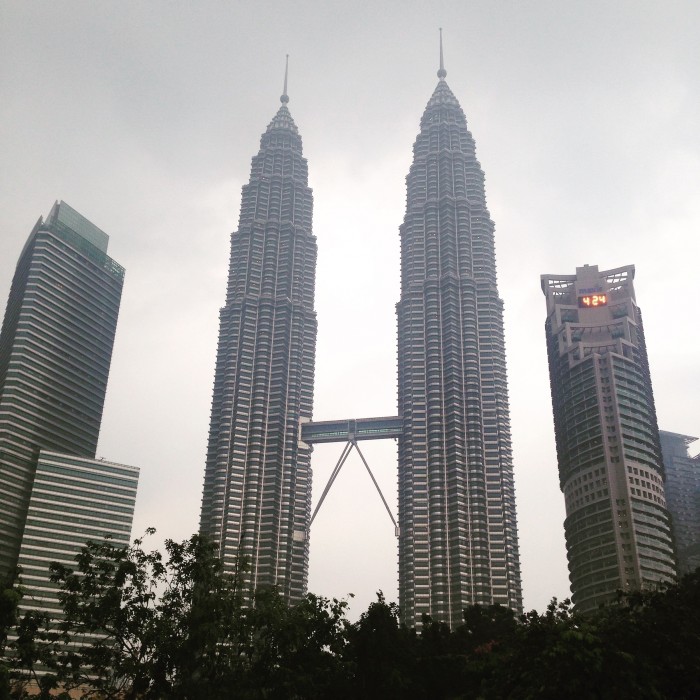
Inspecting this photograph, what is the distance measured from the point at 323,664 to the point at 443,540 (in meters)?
151


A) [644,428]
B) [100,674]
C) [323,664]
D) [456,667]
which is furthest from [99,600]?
[644,428]

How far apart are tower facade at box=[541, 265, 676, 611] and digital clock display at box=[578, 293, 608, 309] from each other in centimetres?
25

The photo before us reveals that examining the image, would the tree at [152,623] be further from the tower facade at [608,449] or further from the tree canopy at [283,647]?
the tower facade at [608,449]

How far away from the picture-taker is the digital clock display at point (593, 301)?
198 meters

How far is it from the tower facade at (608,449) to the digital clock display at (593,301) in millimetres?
252

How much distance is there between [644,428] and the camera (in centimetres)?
17800

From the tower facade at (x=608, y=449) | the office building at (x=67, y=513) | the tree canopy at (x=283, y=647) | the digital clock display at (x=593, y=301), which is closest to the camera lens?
the tree canopy at (x=283, y=647)

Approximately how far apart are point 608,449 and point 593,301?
4279 cm

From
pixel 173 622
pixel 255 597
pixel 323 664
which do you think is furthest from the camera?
pixel 323 664

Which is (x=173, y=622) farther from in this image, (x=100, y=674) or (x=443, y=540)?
(x=443, y=540)

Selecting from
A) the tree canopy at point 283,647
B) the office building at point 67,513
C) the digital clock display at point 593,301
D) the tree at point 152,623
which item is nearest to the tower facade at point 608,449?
the digital clock display at point 593,301

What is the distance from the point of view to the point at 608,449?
173375 millimetres

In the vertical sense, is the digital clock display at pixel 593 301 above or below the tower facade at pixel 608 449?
above

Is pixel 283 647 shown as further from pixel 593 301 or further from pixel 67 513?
pixel 593 301
